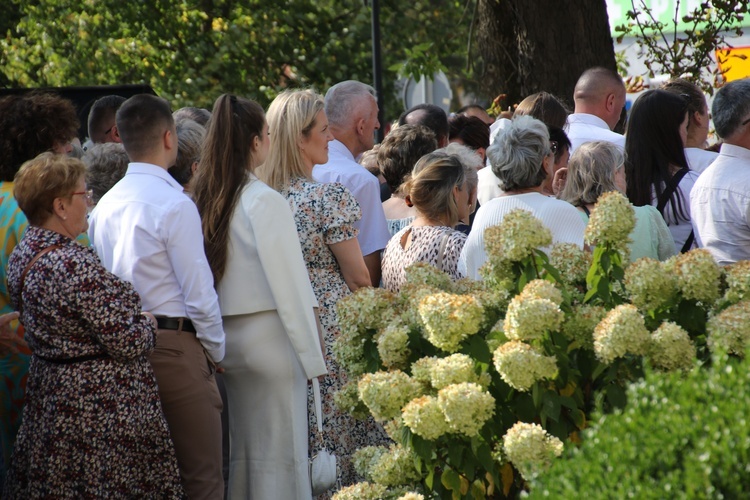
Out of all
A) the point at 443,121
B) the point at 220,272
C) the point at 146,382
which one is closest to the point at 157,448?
the point at 146,382

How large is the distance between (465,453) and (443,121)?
4.59 metres

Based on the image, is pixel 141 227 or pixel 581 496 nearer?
pixel 581 496

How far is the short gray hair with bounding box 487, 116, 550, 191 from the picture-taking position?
462 centimetres

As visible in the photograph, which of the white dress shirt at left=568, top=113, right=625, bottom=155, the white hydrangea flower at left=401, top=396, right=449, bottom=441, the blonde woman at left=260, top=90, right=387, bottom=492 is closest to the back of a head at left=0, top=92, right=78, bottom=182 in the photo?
the blonde woman at left=260, top=90, right=387, bottom=492

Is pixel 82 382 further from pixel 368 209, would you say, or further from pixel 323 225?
pixel 368 209

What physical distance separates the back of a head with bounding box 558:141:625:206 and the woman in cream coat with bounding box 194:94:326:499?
1.44 metres

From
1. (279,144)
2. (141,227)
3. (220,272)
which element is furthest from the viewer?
(279,144)

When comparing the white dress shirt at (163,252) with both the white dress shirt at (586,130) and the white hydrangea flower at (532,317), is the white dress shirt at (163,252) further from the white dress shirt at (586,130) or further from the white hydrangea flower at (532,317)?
the white dress shirt at (586,130)

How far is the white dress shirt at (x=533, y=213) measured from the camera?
4.49 metres

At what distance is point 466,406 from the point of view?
8.69 feet

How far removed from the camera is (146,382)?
4043 millimetres

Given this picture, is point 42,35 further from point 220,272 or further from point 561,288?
point 561,288

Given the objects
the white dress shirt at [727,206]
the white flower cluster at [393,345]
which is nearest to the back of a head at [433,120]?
the white dress shirt at [727,206]

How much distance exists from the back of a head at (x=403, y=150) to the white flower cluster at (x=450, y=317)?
10.6 feet
